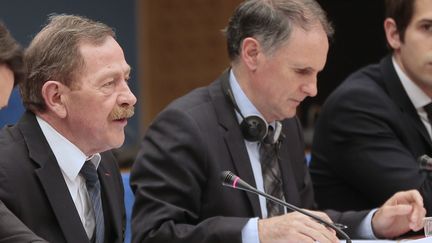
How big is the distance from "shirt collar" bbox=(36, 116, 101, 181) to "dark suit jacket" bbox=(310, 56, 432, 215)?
52.0 inches

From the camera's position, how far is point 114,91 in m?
2.55

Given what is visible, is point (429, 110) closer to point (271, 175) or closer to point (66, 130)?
point (271, 175)

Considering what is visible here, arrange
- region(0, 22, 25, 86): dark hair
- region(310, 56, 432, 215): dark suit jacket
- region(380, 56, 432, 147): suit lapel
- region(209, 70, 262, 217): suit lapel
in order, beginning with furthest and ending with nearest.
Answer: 1. region(380, 56, 432, 147): suit lapel
2. region(310, 56, 432, 215): dark suit jacket
3. region(209, 70, 262, 217): suit lapel
4. region(0, 22, 25, 86): dark hair

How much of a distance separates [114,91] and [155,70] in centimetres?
564

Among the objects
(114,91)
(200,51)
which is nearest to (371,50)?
(200,51)

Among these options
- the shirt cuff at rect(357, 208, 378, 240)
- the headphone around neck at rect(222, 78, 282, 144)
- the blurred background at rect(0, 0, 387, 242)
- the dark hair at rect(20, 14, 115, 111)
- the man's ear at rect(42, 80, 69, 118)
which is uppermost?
the dark hair at rect(20, 14, 115, 111)

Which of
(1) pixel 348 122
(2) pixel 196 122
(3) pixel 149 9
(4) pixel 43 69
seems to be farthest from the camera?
(3) pixel 149 9

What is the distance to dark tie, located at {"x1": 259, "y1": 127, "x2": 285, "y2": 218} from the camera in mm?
3006

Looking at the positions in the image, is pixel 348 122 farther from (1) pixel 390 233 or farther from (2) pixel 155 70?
(2) pixel 155 70

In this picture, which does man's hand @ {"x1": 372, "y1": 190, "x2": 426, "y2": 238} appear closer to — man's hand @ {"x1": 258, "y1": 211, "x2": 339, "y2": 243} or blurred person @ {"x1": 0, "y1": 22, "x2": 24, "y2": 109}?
man's hand @ {"x1": 258, "y1": 211, "x2": 339, "y2": 243}

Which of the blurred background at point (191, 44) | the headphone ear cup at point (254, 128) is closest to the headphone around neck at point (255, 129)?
the headphone ear cup at point (254, 128)

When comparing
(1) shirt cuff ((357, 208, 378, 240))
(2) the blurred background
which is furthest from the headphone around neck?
(2) the blurred background

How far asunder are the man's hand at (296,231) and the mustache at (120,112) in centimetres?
50

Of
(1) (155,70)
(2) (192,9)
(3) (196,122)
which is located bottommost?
(1) (155,70)
